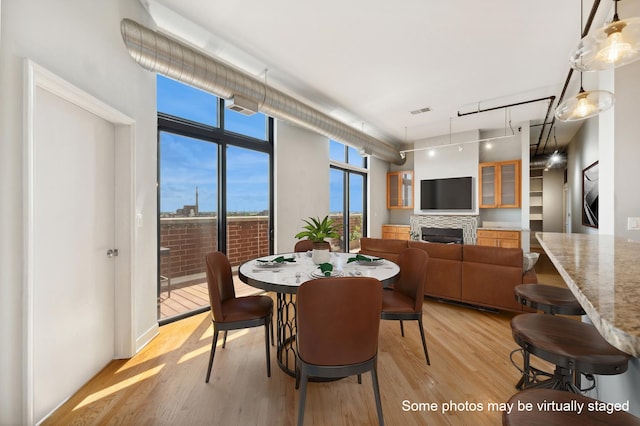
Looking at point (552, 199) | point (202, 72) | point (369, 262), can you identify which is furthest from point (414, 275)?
point (552, 199)

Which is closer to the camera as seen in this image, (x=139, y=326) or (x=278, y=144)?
(x=139, y=326)

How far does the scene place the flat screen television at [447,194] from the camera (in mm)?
6379

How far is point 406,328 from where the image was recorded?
310cm

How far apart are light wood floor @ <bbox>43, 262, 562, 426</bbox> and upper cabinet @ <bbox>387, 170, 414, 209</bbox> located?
16.3ft

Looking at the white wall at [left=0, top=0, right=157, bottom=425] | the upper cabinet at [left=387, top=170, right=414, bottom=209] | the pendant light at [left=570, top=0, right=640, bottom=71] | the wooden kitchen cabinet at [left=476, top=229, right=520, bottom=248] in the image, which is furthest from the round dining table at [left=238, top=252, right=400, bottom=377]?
the upper cabinet at [left=387, top=170, right=414, bottom=209]

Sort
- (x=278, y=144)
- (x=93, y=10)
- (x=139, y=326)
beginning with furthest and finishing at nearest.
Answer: (x=278, y=144), (x=139, y=326), (x=93, y=10)

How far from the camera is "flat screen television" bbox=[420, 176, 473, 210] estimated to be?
6.38m

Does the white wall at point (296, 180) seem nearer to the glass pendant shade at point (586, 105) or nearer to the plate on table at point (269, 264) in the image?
the plate on table at point (269, 264)

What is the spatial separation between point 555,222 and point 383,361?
9158mm

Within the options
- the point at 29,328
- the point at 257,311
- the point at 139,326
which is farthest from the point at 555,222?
the point at 29,328

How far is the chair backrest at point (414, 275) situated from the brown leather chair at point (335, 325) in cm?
89

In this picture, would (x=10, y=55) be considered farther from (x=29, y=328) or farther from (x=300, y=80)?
(x=300, y=80)

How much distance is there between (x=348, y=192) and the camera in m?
6.71

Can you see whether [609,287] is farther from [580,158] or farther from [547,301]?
[580,158]
